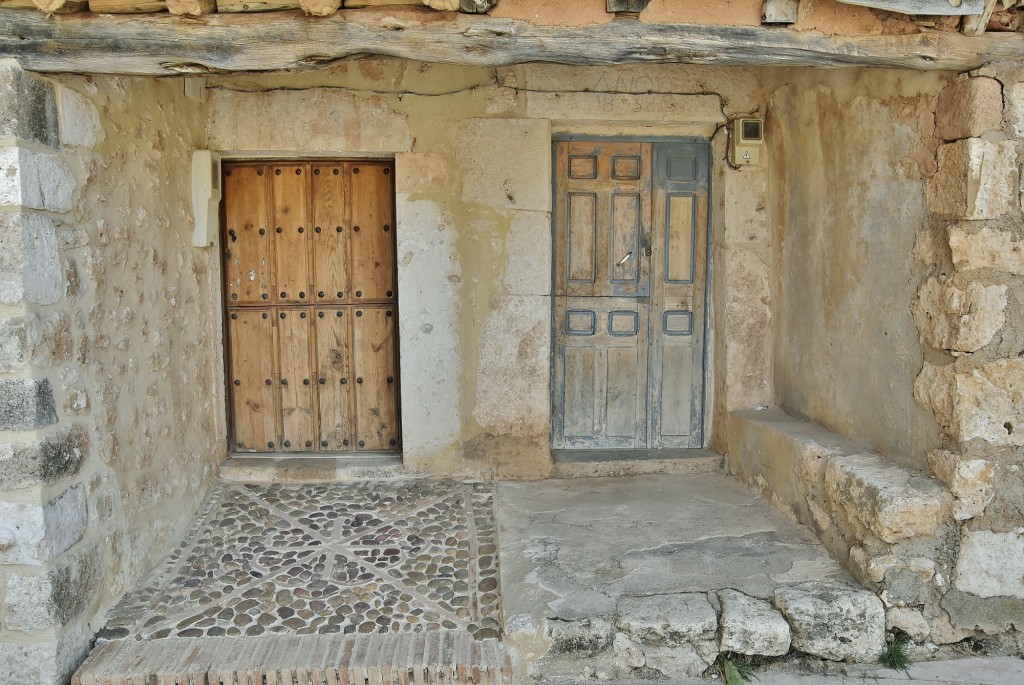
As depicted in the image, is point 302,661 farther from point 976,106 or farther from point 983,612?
point 976,106

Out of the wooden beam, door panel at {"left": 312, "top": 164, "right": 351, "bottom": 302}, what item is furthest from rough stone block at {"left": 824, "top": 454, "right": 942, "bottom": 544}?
door panel at {"left": 312, "top": 164, "right": 351, "bottom": 302}

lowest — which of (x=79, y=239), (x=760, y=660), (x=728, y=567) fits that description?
(x=760, y=660)

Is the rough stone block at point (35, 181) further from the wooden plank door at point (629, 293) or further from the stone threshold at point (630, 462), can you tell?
the stone threshold at point (630, 462)

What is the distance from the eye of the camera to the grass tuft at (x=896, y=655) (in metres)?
2.80

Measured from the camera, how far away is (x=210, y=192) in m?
3.99

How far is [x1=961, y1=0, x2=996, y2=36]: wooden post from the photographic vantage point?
8.59ft

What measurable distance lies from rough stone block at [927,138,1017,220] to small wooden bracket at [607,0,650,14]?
136 centimetres

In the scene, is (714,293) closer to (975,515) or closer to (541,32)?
(975,515)

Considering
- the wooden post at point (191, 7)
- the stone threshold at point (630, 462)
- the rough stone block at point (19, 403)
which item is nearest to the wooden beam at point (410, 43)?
the wooden post at point (191, 7)

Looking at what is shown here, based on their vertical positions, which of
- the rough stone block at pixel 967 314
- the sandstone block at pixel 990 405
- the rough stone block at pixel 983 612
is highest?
the rough stone block at pixel 967 314

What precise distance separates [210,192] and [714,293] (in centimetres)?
307

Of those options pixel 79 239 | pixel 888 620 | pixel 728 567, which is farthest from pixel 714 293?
pixel 79 239

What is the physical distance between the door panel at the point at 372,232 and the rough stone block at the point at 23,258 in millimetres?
1917

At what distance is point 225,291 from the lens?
A: 4.37 metres
